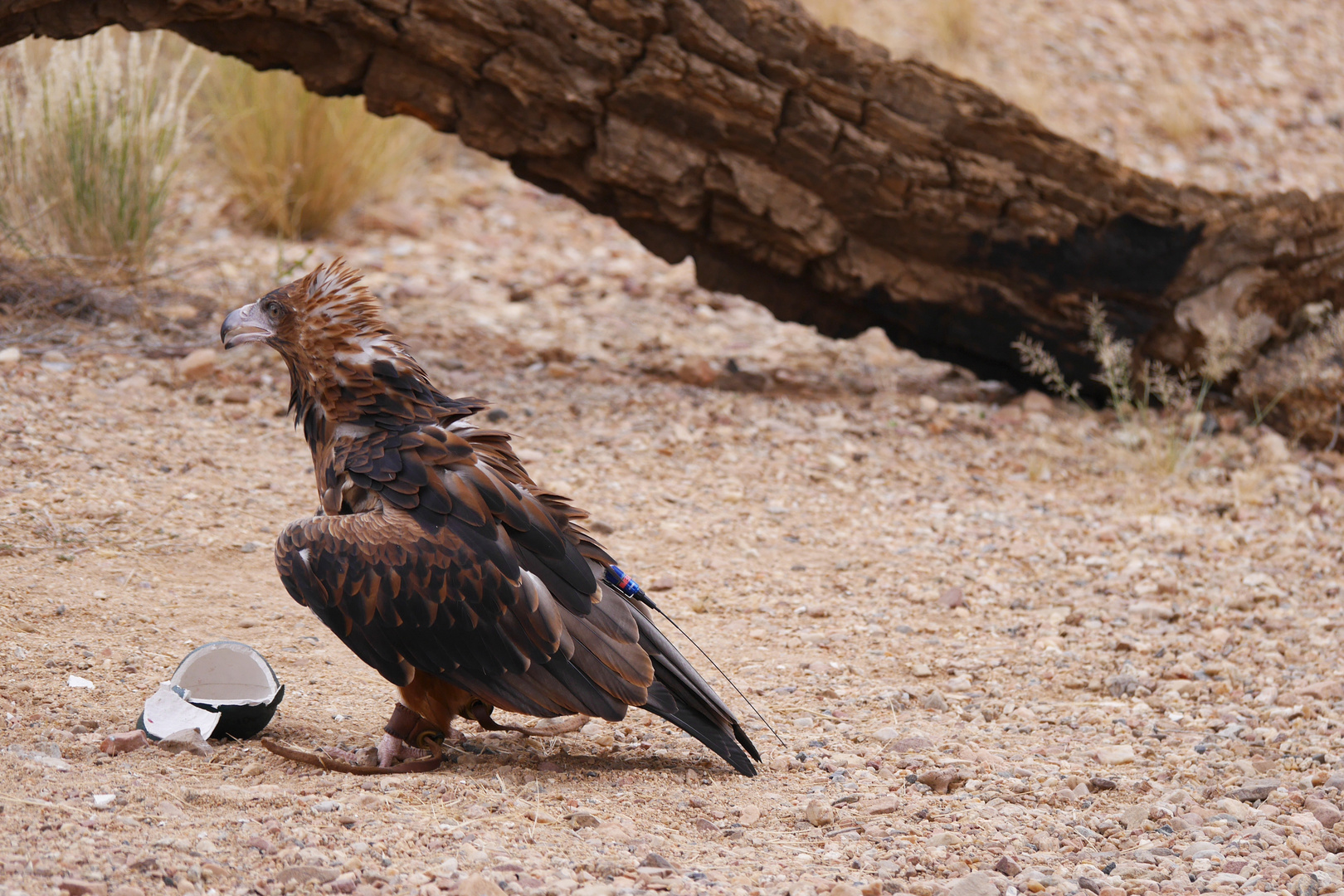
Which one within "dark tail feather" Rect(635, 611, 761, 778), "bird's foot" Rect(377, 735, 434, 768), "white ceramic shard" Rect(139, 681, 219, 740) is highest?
"dark tail feather" Rect(635, 611, 761, 778)

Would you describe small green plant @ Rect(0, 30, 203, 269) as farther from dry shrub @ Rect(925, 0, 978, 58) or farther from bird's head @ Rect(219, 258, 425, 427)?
dry shrub @ Rect(925, 0, 978, 58)

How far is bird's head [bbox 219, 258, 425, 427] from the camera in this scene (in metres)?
3.44

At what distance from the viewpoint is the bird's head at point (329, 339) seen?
344 centimetres

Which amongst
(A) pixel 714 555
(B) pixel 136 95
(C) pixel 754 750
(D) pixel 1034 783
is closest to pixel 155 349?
(B) pixel 136 95

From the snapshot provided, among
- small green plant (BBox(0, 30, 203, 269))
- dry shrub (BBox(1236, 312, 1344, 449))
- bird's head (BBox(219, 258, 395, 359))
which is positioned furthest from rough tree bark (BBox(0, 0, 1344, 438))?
bird's head (BBox(219, 258, 395, 359))

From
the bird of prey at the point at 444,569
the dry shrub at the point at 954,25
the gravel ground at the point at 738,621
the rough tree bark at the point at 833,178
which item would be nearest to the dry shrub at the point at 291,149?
the gravel ground at the point at 738,621

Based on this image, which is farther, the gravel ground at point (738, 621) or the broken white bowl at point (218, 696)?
the broken white bowl at point (218, 696)

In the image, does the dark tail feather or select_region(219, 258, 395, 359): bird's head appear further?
select_region(219, 258, 395, 359): bird's head

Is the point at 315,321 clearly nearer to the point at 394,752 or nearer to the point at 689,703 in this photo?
the point at 394,752

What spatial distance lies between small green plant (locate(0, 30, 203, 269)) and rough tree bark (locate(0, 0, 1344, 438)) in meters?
1.26

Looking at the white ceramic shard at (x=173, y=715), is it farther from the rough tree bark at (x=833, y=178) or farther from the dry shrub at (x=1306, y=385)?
the dry shrub at (x=1306, y=385)

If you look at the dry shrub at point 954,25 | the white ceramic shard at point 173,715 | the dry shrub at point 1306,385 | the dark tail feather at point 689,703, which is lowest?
the white ceramic shard at point 173,715

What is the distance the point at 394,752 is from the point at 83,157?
15.3 ft

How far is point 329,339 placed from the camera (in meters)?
3.47
